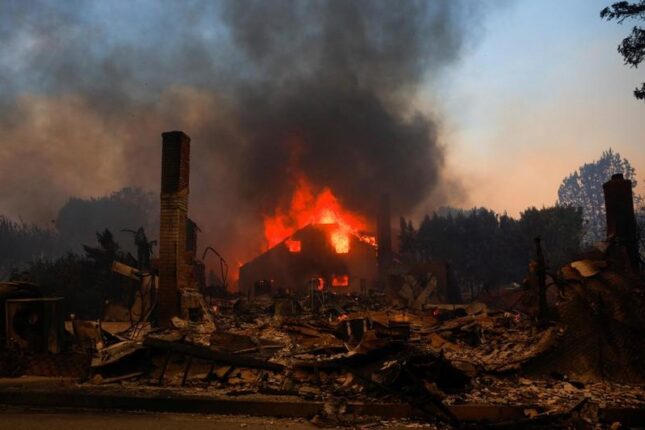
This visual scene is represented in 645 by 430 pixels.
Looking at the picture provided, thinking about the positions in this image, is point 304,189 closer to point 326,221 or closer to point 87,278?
point 326,221

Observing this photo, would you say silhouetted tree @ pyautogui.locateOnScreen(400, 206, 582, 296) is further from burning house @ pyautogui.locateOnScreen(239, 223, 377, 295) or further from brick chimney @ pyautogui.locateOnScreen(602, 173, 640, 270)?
brick chimney @ pyautogui.locateOnScreen(602, 173, 640, 270)

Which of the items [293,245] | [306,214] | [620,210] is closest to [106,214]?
[306,214]

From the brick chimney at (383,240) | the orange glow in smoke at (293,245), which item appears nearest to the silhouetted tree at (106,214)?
the orange glow in smoke at (293,245)

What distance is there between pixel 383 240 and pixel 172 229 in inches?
1282

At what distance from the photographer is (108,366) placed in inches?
299

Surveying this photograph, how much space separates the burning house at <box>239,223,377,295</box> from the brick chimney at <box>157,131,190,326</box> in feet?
96.8

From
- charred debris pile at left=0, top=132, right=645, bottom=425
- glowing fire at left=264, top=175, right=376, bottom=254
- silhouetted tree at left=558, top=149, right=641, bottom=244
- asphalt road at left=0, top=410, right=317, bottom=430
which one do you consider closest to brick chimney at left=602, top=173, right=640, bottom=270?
charred debris pile at left=0, top=132, right=645, bottom=425

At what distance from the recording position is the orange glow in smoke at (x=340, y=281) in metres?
41.1

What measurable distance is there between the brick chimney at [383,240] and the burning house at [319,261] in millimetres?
1427

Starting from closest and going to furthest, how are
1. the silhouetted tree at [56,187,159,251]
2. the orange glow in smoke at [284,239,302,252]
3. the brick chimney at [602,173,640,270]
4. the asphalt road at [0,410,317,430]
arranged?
the asphalt road at [0,410,317,430], the brick chimney at [602,173,640,270], the orange glow in smoke at [284,239,302,252], the silhouetted tree at [56,187,159,251]

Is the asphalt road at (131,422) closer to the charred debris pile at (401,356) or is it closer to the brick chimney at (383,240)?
the charred debris pile at (401,356)

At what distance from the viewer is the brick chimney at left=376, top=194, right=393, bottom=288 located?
40.7 m

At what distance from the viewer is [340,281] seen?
4122 cm

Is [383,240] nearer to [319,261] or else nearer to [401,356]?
[319,261]
